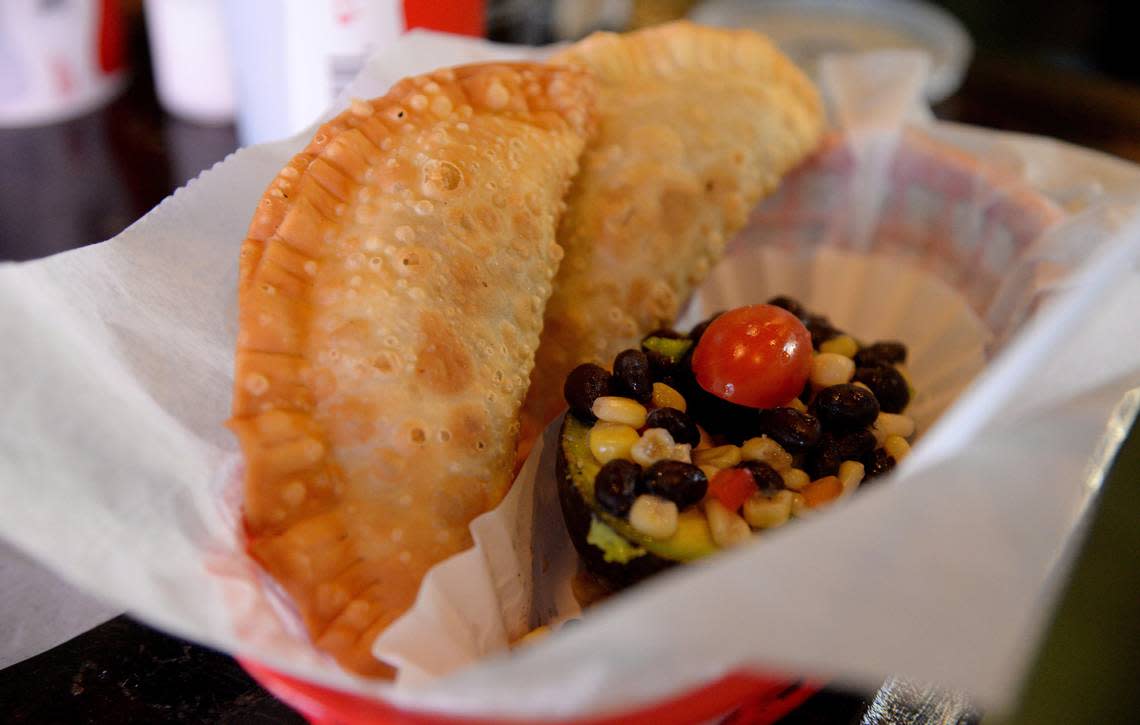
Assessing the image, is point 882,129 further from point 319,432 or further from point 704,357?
point 319,432

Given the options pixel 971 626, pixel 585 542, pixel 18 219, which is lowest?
pixel 18 219

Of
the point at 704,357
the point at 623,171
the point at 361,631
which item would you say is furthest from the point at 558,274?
the point at 361,631

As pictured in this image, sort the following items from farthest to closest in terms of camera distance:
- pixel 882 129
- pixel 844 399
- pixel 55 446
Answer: pixel 882 129 < pixel 844 399 < pixel 55 446

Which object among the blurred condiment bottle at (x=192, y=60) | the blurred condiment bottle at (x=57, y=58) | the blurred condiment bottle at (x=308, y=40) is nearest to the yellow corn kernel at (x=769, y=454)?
the blurred condiment bottle at (x=308, y=40)

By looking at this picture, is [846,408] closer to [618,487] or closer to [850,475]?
[850,475]

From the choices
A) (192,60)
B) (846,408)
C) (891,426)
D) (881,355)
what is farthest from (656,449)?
(192,60)

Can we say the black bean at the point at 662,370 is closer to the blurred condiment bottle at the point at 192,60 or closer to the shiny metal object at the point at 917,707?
the shiny metal object at the point at 917,707

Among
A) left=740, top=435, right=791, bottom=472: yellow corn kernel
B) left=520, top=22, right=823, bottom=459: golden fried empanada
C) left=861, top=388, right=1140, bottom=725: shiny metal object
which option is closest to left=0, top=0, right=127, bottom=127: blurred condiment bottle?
left=520, top=22, right=823, bottom=459: golden fried empanada
